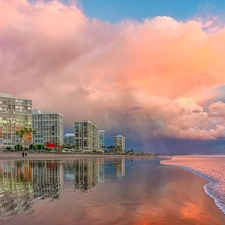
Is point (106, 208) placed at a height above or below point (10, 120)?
below

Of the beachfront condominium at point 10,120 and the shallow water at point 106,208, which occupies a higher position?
the beachfront condominium at point 10,120

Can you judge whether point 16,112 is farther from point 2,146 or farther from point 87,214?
point 87,214

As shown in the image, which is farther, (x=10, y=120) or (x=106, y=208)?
(x=10, y=120)

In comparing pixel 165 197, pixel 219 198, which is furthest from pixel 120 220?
pixel 219 198

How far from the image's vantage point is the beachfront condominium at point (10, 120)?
18200 cm

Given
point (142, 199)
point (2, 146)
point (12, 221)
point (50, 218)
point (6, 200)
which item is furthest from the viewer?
point (2, 146)

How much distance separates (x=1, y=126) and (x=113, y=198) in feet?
622

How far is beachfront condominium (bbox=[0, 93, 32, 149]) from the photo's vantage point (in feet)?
597

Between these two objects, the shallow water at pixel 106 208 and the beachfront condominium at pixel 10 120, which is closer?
the shallow water at pixel 106 208

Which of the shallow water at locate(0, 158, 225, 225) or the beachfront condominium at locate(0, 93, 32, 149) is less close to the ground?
the beachfront condominium at locate(0, 93, 32, 149)

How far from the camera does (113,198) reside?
49.3 feet

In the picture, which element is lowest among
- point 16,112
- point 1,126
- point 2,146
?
point 2,146

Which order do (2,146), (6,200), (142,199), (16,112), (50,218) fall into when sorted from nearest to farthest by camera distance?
(50,218), (6,200), (142,199), (2,146), (16,112)

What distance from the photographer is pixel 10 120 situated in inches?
7530
